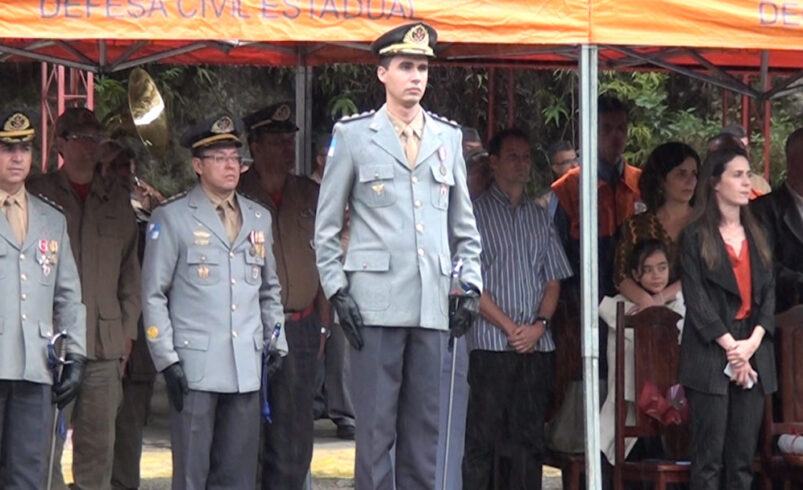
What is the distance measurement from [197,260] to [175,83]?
25.9 feet

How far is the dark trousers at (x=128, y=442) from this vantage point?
9.06 m

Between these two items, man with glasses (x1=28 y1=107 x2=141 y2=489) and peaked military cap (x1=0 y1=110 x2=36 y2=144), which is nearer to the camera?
peaked military cap (x1=0 y1=110 x2=36 y2=144)

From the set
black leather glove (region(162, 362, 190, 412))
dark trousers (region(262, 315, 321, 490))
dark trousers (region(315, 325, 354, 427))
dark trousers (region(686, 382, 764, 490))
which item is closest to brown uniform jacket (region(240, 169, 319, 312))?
dark trousers (region(262, 315, 321, 490))

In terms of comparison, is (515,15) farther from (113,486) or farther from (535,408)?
(113,486)

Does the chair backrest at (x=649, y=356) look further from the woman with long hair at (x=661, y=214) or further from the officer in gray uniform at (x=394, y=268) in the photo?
the officer in gray uniform at (x=394, y=268)

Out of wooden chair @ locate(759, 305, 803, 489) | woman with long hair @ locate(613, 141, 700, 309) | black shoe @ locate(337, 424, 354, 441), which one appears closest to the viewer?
wooden chair @ locate(759, 305, 803, 489)

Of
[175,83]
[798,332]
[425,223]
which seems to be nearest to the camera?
[425,223]

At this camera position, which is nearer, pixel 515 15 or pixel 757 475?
pixel 515 15

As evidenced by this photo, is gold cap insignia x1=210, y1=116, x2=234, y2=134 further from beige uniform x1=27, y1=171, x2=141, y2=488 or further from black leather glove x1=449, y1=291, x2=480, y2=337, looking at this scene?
black leather glove x1=449, y1=291, x2=480, y2=337

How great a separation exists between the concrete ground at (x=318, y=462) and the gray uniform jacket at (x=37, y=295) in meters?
2.80

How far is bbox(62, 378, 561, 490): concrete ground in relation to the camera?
33.4 feet

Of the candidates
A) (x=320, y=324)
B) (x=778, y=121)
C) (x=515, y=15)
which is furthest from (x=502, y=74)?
(x=515, y=15)

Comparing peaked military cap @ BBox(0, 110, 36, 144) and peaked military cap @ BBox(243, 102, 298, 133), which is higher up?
peaked military cap @ BBox(243, 102, 298, 133)

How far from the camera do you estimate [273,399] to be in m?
8.34
